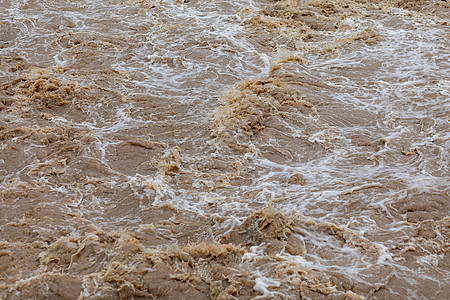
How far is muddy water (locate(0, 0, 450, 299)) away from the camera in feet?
14.6

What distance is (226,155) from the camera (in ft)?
21.4

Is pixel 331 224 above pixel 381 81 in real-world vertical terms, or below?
below

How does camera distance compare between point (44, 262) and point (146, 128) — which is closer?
point (44, 262)

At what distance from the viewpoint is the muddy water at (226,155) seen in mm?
4461

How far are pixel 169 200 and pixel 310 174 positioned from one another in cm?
196

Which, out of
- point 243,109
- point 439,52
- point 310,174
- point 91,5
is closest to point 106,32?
point 91,5

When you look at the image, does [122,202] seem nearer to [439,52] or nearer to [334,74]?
[334,74]

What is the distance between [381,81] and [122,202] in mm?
5365

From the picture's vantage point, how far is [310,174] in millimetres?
6117

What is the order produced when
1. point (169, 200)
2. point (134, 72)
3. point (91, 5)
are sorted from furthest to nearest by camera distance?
1. point (91, 5)
2. point (134, 72)
3. point (169, 200)

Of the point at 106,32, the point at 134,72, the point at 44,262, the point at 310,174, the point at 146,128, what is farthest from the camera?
the point at 106,32

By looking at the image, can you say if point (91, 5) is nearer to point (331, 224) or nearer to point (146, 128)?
point (146, 128)

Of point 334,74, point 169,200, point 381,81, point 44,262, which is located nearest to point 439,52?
point 381,81

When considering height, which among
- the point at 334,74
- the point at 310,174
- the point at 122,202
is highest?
the point at 334,74
